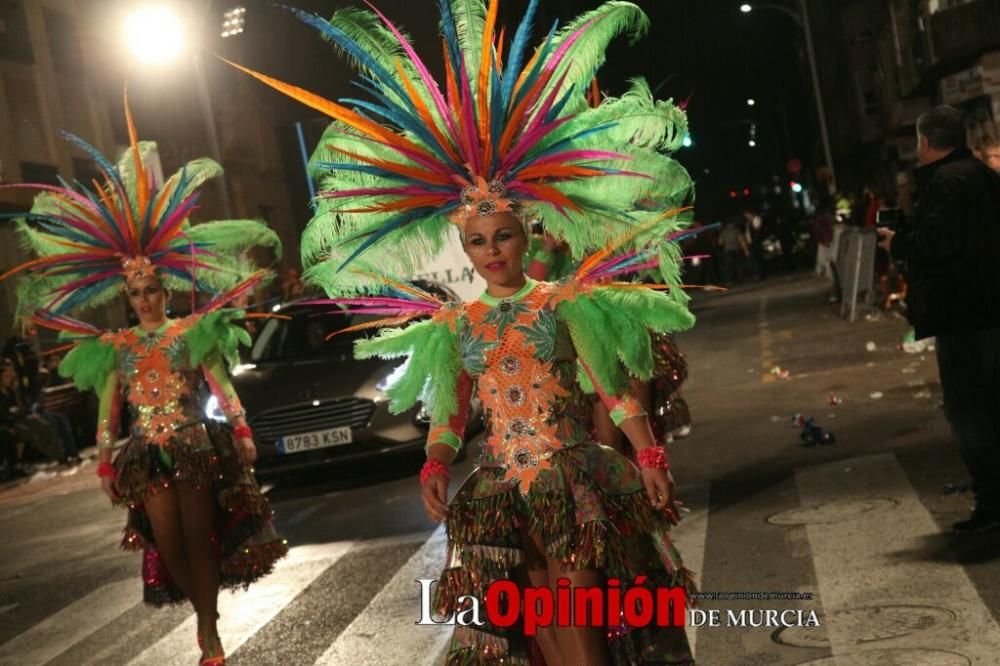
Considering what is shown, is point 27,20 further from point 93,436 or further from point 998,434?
point 998,434

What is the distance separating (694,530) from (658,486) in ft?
12.5

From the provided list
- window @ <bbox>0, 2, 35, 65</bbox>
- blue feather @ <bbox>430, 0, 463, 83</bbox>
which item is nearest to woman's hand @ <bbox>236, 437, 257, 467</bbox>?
blue feather @ <bbox>430, 0, 463, 83</bbox>

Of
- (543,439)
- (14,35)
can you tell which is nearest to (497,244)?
(543,439)

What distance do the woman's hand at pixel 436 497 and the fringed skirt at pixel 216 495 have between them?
109 inches

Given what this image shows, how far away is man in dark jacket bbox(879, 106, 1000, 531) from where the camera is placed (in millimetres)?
6785

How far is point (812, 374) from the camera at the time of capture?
14977 millimetres

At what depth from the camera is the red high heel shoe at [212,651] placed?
6539mm

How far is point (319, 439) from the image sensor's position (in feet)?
40.8

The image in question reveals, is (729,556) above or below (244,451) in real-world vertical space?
below

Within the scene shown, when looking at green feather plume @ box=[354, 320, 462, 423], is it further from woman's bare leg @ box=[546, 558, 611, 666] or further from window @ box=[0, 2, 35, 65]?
window @ box=[0, 2, 35, 65]

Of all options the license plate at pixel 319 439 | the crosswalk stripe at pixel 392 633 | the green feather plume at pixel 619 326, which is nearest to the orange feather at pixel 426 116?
the green feather plume at pixel 619 326

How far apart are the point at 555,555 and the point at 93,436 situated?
1981 cm

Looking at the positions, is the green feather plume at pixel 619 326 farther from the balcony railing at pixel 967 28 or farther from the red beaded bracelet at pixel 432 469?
the balcony railing at pixel 967 28

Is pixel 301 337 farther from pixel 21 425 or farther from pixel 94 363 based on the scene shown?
pixel 21 425
